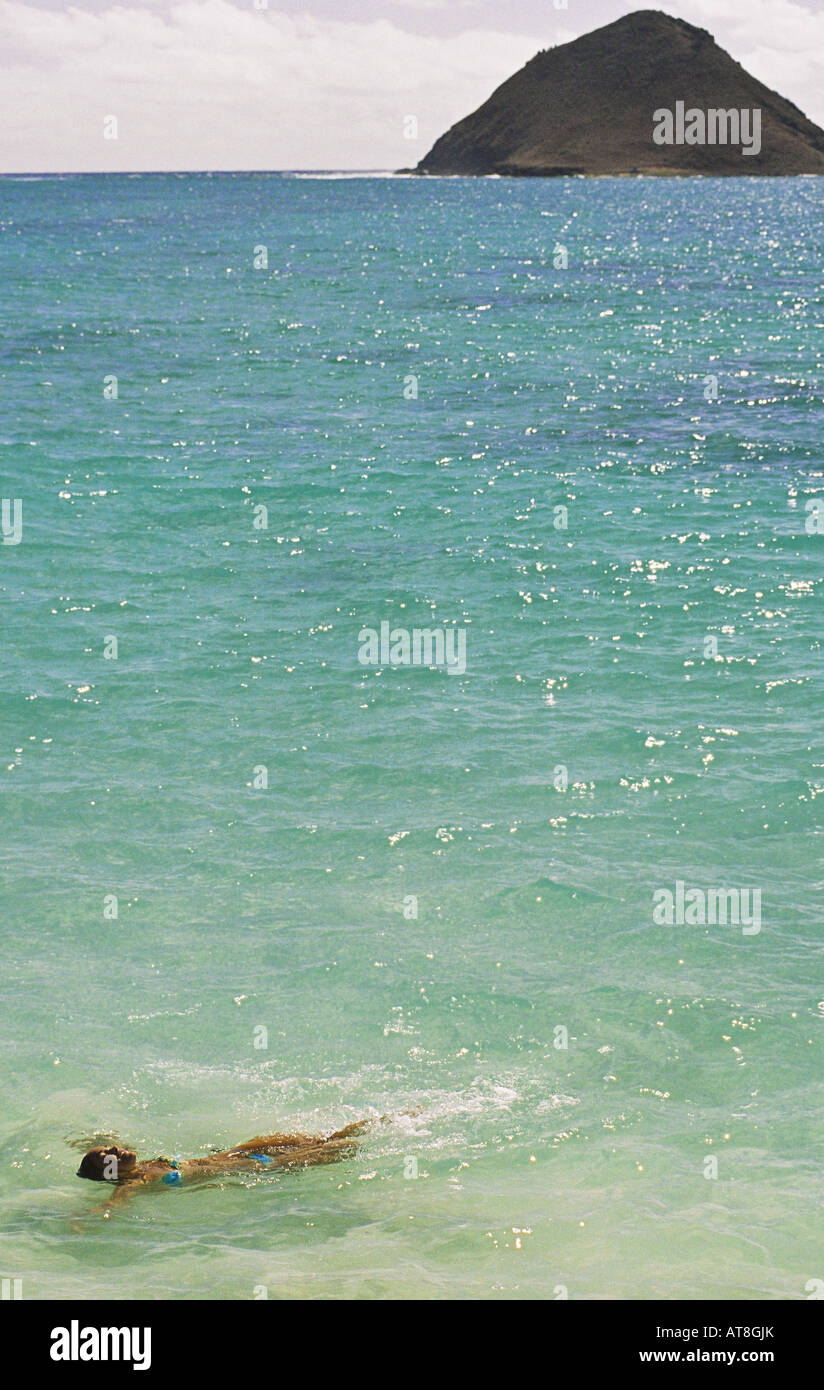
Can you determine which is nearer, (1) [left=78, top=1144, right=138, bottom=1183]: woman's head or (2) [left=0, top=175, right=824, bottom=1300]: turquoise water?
(2) [left=0, top=175, right=824, bottom=1300]: turquoise water

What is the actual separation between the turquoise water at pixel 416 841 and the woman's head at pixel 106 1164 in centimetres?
29

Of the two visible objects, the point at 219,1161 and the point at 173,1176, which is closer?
the point at 173,1176

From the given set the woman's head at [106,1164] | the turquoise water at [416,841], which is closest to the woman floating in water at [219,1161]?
the woman's head at [106,1164]

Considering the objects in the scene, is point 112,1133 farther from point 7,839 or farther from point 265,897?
point 7,839

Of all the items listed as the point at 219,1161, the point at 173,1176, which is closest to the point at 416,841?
the point at 219,1161

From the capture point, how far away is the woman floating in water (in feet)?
30.7

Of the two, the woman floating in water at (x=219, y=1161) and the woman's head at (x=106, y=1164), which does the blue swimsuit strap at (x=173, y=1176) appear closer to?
the woman floating in water at (x=219, y=1161)

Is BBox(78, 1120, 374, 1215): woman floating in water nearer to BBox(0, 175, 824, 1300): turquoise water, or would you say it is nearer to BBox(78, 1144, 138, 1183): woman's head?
BBox(78, 1144, 138, 1183): woman's head

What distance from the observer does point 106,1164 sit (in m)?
9.34

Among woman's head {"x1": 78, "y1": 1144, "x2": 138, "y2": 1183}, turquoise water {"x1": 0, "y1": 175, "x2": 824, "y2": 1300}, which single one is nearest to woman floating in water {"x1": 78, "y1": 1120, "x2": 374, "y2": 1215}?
woman's head {"x1": 78, "y1": 1144, "x2": 138, "y2": 1183}

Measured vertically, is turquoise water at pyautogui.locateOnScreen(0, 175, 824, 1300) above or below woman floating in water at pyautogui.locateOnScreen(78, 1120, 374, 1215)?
above

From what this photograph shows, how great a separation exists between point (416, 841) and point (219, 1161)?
541cm

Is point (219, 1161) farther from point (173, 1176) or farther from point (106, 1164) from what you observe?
point (106, 1164)
